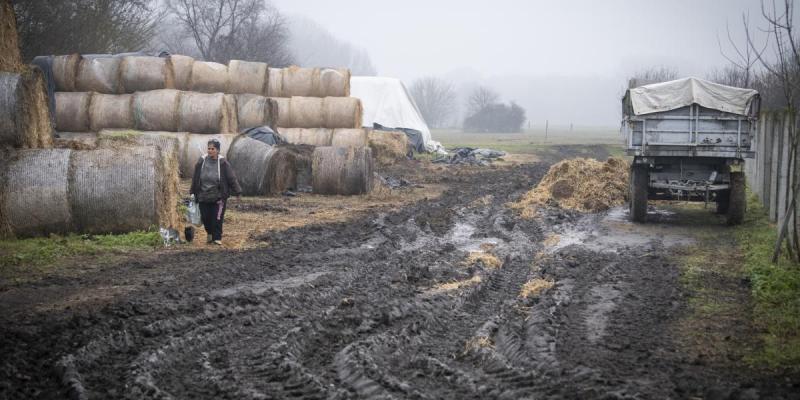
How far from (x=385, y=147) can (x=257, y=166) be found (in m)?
12.5

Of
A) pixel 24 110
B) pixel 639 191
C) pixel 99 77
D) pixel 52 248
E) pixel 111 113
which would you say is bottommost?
pixel 52 248

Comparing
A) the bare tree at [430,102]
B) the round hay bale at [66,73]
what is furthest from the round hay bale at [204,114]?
the bare tree at [430,102]

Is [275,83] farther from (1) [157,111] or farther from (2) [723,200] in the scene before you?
(2) [723,200]

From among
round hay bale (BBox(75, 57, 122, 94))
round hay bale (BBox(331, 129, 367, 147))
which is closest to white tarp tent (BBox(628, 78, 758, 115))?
round hay bale (BBox(331, 129, 367, 147))

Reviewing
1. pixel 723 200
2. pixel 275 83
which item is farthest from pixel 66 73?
pixel 723 200

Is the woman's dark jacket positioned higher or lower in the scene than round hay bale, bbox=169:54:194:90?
lower

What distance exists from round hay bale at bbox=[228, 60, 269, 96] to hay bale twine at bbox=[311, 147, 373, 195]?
23.3 feet

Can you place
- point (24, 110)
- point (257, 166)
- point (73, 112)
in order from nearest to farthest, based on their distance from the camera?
1. point (24, 110)
2. point (257, 166)
3. point (73, 112)

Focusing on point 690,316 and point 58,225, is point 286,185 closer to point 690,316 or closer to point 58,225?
point 58,225

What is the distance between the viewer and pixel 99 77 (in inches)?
846

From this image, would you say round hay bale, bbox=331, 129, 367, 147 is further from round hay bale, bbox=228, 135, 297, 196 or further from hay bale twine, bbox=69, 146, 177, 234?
hay bale twine, bbox=69, 146, 177, 234

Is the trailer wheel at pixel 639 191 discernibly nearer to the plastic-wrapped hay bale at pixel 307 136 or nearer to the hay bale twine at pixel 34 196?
the hay bale twine at pixel 34 196

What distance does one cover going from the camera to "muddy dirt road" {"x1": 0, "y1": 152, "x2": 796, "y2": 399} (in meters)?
5.75

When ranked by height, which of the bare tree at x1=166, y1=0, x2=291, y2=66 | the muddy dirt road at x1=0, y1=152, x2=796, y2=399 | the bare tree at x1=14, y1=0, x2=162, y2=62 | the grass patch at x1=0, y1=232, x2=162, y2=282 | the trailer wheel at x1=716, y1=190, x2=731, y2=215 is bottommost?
the muddy dirt road at x1=0, y1=152, x2=796, y2=399
